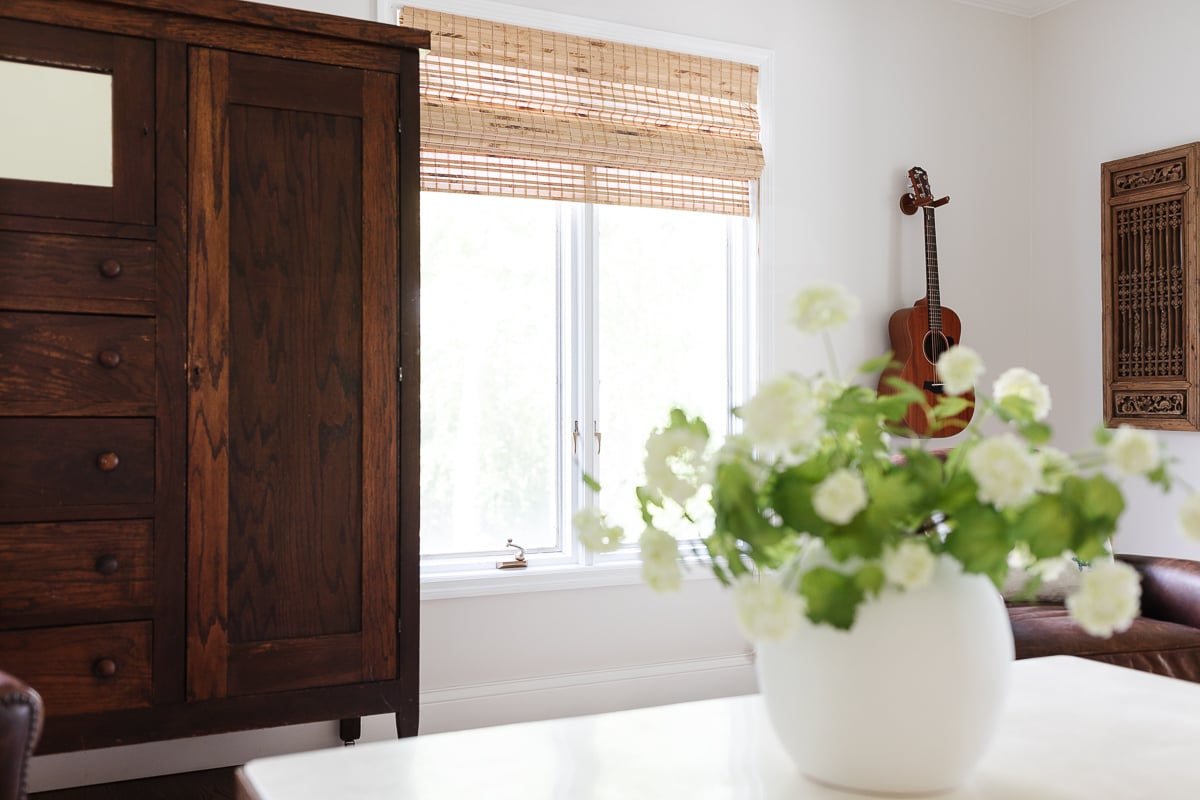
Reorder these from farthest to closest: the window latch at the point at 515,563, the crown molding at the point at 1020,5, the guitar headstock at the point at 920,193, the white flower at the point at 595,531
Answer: the crown molding at the point at 1020,5
the guitar headstock at the point at 920,193
the window latch at the point at 515,563
the white flower at the point at 595,531

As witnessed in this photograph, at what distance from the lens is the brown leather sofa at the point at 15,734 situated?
111cm

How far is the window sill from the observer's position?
3.18 m

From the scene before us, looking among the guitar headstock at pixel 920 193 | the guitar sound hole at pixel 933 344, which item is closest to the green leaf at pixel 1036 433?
the guitar sound hole at pixel 933 344

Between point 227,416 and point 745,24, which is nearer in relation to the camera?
point 227,416

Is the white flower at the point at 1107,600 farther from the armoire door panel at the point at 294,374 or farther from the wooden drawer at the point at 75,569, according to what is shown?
the wooden drawer at the point at 75,569

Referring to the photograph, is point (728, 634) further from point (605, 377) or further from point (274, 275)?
point (274, 275)

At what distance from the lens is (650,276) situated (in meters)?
3.65

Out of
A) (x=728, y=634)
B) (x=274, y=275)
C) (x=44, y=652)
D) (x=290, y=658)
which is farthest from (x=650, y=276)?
(x=44, y=652)

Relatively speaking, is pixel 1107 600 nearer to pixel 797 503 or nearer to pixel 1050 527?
pixel 1050 527

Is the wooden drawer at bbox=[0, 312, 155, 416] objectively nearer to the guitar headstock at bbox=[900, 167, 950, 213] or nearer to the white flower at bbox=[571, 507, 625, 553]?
the white flower at bbox=[571, 507, 625, 553]

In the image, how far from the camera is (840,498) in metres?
0.95

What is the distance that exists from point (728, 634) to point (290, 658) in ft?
5.93

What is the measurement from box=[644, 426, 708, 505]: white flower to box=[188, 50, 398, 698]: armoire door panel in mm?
1443

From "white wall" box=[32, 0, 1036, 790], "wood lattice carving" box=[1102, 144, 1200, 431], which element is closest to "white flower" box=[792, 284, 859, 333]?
"white wall" box=[32, 0, 1036, 790]
